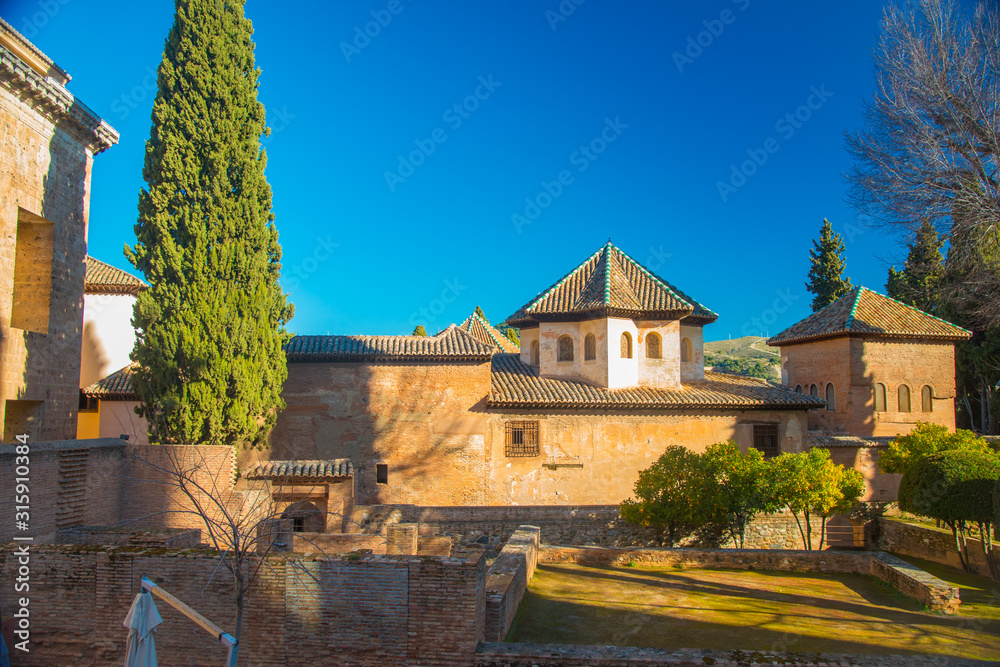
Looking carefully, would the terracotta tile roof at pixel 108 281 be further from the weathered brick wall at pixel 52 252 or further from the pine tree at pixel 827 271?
the pine tree at pixel 827 271

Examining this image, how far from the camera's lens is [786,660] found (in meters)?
6.36

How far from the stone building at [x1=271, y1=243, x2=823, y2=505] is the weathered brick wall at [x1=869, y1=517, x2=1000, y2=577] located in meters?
3.84

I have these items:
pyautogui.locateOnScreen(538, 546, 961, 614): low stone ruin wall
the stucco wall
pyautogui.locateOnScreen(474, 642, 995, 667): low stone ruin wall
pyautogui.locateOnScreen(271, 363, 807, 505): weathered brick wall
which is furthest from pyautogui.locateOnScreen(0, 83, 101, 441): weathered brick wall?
the stucco wall

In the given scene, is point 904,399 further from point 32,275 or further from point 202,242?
point 32,275

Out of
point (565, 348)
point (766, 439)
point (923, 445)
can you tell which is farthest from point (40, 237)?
point (766, 439)

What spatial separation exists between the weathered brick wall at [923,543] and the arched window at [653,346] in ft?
24.1

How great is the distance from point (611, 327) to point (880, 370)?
9.36 m

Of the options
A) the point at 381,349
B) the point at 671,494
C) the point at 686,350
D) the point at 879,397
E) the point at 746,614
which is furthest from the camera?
the point at 686,350

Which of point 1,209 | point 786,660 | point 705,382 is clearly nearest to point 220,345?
point 1,209

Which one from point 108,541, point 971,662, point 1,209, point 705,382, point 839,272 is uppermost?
point 839,272

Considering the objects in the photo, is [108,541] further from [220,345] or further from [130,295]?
[130,295]

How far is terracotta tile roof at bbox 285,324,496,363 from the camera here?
17062 mm

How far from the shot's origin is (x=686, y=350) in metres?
21.2

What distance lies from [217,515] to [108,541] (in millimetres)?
3127
